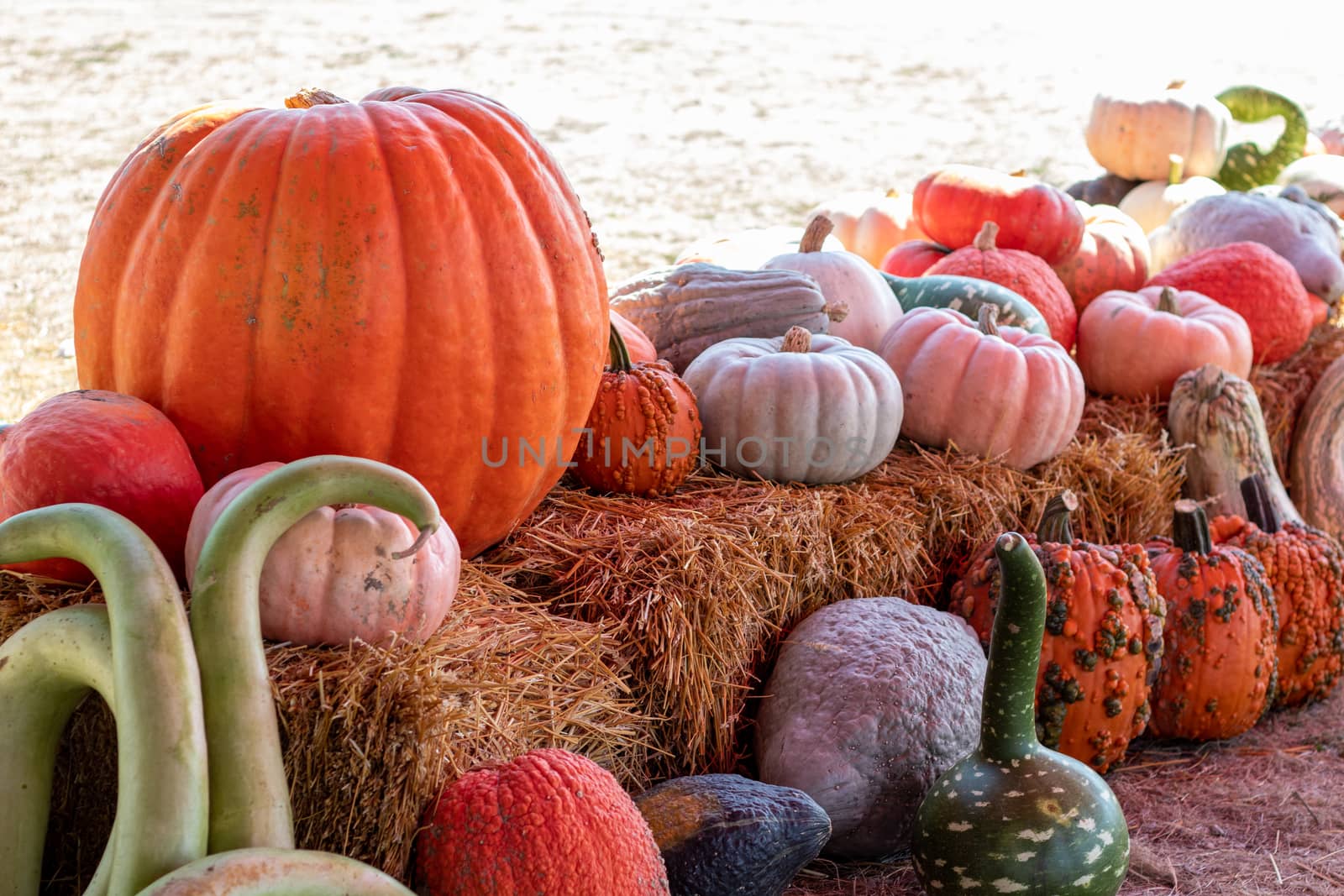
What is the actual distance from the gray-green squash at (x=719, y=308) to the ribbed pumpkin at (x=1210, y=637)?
3.50ft

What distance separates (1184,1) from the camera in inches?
668

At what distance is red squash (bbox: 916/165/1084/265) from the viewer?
4348mm

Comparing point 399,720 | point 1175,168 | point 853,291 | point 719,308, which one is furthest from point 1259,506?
point 1175,168

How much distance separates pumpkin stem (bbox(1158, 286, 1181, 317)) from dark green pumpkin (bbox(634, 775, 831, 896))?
2406 millimetres

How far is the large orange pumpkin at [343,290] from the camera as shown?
2.15 m

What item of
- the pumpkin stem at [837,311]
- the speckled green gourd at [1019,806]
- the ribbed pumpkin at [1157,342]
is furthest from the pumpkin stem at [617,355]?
the ribbed pumpkin at [1157,342]

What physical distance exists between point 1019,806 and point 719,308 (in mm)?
1651

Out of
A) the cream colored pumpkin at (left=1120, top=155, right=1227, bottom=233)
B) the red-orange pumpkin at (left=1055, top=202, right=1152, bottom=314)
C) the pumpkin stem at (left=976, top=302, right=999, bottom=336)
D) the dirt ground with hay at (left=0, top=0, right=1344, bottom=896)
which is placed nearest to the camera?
the dirt ground with hay at (left=0, top=0, right=1344, bottom=896)

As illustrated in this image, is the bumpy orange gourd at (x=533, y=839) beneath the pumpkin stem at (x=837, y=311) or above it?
beneath

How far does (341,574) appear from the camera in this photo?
75.7 inches

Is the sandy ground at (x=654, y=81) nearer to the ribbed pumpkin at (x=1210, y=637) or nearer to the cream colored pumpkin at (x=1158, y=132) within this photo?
the cream colored pumpkin at (x=1158, y=132)

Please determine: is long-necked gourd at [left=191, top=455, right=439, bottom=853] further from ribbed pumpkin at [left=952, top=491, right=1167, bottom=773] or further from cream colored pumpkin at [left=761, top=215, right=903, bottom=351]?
cream colored pumpkin at [left=761, top=215, right=903, bottom=351]

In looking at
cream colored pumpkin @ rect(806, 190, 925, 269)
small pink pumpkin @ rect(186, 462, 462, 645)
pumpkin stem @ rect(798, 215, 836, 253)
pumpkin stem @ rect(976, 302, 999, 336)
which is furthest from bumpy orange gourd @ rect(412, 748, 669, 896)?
cream colored pumpkin @ rect(806, 190, 925, 269)

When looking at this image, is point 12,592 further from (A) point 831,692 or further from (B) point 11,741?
(A) point 831,692
